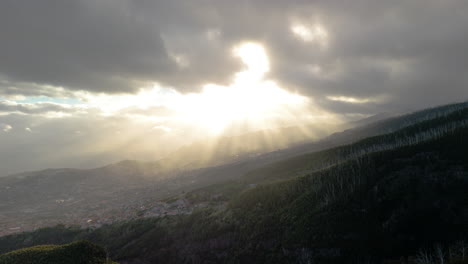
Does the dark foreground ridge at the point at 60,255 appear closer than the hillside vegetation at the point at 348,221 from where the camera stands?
Yes

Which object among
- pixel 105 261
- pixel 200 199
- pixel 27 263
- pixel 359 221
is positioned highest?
pixel 27 263

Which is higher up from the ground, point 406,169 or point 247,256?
point 406,169

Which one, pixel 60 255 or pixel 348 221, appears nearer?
pixel 60 255

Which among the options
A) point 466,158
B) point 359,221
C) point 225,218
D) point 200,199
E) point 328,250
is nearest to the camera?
point 328,250

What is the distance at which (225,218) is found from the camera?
6494 cm

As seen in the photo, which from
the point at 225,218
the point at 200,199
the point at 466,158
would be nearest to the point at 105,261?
the point at 225,218

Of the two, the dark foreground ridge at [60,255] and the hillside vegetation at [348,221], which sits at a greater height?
the dark foreground ridge at [60,255]

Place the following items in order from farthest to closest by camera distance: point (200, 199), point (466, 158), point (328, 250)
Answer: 1. point (200, 199)
2. point (466, 158)
3. point (328, 250)

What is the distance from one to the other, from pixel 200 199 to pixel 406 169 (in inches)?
4083

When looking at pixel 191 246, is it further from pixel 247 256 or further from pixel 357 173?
pixel 357 173

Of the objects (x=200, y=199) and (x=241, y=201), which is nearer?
(x=241, y=201)

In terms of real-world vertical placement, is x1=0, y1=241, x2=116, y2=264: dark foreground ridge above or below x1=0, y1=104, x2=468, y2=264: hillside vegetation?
above

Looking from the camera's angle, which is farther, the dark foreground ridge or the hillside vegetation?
the hillside vegetation

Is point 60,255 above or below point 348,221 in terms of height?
above
